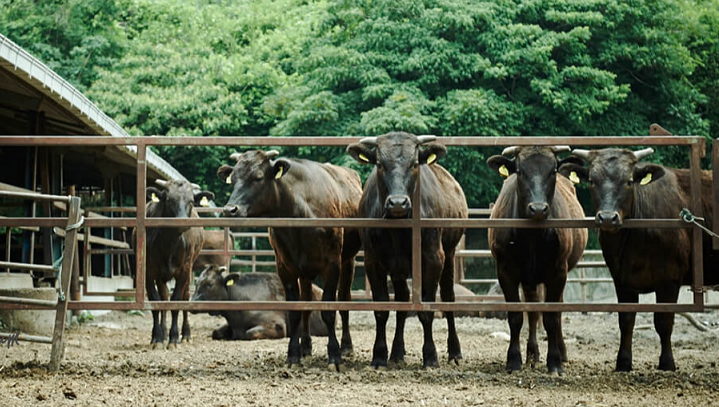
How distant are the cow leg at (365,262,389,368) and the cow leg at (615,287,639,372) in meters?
1.99

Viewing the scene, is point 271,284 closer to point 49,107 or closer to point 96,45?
point 49,107

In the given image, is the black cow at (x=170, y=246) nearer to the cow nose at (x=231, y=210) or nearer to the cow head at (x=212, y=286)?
the cow head at (x=212, y=286)

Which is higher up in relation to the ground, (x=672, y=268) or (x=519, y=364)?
(x=672, y=268)

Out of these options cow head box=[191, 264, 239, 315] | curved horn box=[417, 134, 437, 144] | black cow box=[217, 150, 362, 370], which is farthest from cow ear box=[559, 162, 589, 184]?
cow head box=[191, 264, 239, 315]

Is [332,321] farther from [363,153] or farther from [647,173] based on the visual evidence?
[647,173]

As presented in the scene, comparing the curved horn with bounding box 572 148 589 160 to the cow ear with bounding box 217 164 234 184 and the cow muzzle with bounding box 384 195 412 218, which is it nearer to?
the cow muzzle with bounding box 384 195 412 218

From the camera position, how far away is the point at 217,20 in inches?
1273

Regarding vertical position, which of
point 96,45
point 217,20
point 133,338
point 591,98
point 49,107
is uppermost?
point 217,20

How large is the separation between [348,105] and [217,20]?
36.6 ft

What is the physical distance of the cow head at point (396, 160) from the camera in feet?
22.0

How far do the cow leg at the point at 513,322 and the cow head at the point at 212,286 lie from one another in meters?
5.34

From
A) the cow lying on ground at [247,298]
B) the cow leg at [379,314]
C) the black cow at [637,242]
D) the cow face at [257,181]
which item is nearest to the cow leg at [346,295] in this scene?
the cow leg at [379,314]

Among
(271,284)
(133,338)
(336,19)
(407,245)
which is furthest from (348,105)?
(407,245)

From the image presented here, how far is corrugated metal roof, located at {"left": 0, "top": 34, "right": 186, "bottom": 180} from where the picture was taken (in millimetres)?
9180
